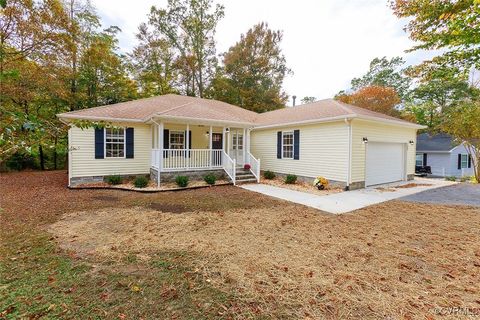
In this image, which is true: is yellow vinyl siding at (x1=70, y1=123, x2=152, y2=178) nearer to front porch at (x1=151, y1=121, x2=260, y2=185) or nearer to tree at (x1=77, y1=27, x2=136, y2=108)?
front porch at (x1=151, y1=121, x2=260, y2=185)

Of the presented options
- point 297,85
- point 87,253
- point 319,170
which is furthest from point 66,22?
point 297,85

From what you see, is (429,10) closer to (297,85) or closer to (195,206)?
(195,206)

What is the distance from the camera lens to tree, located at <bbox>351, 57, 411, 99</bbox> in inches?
1051

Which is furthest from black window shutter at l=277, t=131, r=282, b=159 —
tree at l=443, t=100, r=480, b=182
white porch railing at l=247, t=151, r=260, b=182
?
tree at l=443, t=100, r=480, b=182

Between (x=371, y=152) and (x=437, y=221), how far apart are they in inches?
212

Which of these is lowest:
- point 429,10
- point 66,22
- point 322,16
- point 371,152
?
point 371,152

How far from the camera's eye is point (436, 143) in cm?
2019

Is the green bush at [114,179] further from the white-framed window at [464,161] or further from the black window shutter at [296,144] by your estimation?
the white-framed window at [464,161]

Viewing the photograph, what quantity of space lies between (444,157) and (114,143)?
2518 cm

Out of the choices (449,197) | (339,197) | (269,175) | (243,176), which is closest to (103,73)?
(243,176)

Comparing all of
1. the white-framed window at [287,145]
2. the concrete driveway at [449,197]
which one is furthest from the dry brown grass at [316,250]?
the white-framed window at [287,145]

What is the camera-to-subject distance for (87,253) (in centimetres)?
354

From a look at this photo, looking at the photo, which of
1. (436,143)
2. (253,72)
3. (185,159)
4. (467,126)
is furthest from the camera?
(253,72)

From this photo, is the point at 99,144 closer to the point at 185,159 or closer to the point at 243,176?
the point at 185,159
